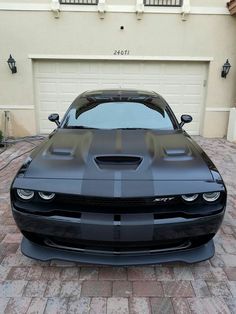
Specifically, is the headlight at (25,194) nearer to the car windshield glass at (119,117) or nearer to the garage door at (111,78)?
the car windshield glass at (119,117)

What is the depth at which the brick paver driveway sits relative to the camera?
2.16m

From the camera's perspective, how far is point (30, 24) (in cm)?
769

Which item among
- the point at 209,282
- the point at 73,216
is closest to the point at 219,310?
the point at 209,282

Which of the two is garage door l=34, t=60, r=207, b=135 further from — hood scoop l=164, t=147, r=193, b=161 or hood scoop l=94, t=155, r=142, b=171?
hood scoop l=94, t=155, r=142, b=171

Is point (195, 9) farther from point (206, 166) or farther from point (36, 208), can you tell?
point (36, 208)

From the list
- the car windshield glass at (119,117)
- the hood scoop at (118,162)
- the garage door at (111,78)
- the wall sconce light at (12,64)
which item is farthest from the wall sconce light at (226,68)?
the hood scoop at (118,162)

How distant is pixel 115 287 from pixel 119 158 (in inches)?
42.1

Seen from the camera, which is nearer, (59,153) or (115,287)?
(115,287)

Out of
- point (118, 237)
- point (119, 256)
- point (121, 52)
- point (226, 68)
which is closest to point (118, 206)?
Answer: point (118, 237)

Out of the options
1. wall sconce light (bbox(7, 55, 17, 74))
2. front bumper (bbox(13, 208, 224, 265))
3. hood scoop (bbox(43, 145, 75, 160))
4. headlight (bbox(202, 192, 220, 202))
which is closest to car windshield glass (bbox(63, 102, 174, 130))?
hood scoop (bbox(43, 145, 75, 160))

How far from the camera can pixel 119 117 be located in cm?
358

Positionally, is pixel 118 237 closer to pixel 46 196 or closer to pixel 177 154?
pixel 46 196

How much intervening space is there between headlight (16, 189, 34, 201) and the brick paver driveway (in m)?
0.74

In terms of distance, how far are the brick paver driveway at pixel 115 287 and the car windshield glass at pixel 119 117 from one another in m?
1.56
